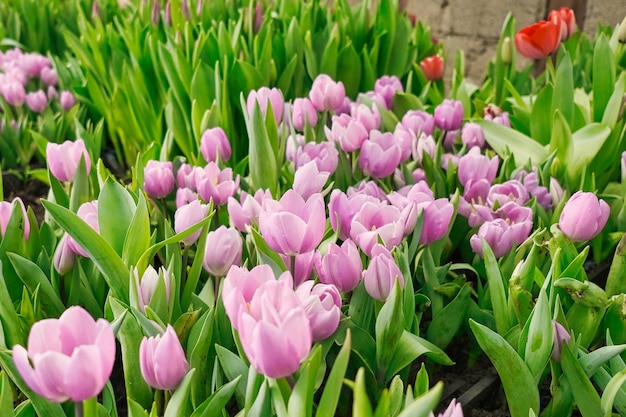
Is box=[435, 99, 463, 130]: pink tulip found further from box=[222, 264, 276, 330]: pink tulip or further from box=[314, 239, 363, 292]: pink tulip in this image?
box=[222, 264, 276, 330]: pink tulip

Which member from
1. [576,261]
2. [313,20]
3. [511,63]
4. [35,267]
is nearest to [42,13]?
[313,20]

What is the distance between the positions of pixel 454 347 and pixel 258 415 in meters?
0.63

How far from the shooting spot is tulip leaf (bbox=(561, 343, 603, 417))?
37.3 inches

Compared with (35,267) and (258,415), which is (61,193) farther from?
(258,415)

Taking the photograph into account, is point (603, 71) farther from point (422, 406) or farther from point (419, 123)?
point (422, 406)

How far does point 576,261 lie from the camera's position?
1100 millimetres

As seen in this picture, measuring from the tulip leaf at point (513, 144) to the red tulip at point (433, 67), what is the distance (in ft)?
1.98

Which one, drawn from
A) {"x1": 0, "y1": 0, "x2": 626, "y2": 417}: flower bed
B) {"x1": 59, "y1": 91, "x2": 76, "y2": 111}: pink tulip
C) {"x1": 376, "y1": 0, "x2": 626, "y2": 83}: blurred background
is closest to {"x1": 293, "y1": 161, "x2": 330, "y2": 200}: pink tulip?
{"x1": 0, "y1": 0, "x2": 626, "y2": 417}: flower bed

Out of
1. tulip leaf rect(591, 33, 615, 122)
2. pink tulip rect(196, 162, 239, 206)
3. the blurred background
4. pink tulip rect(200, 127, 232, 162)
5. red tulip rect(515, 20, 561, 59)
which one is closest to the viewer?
pink tulip rect(196, 162, 239, 206)

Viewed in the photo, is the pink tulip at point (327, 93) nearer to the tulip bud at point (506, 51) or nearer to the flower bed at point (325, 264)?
the flower bed at point (325, 264)

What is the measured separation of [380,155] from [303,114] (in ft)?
1.36

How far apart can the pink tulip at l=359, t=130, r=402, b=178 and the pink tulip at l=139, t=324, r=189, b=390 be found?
666 millimetres

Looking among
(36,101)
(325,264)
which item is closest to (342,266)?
(325,264)

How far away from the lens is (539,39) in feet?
6.45
